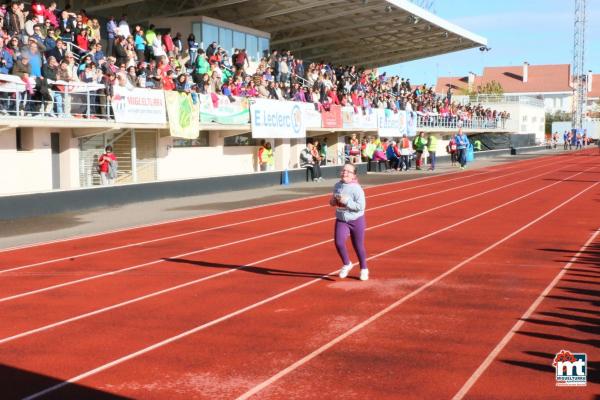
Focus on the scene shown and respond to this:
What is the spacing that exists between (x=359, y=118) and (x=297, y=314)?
30.0m

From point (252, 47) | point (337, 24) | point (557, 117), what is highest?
point (337, 24)

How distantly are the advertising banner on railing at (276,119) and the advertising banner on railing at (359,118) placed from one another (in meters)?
4.65

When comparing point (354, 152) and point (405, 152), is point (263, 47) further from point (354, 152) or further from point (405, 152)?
point (405, 152)

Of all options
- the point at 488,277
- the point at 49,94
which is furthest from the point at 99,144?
the point at 488,277

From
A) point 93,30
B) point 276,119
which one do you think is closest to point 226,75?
point 276,119

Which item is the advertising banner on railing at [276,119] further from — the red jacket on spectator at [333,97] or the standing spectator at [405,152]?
the standing spectator at [405,152]

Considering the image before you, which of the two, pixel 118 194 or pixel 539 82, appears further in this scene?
pixel 539 82

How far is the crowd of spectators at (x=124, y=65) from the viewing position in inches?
763

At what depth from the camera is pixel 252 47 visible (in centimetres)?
3638

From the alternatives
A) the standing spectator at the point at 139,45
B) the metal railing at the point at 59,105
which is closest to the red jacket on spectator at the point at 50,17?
the metal railing at the point at 59,105

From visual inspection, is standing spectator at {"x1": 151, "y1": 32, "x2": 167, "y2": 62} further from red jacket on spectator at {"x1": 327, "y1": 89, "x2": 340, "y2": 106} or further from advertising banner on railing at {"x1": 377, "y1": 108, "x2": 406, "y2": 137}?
advertising banner on railing at {"x1": 377, "y1": 108, "x2": 406, "y2": 137}

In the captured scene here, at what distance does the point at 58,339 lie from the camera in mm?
7691

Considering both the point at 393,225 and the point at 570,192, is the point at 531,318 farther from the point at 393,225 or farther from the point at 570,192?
the point at 570,192

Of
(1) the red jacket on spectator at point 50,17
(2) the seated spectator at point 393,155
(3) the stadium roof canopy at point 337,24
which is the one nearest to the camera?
(1) the red jacket on spectator at point 50,17
